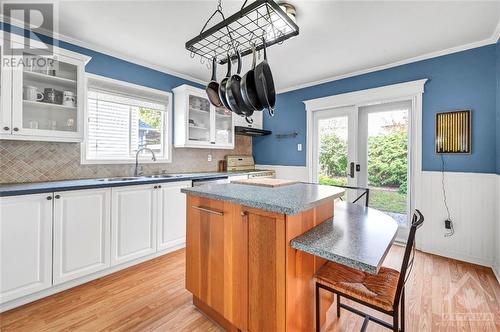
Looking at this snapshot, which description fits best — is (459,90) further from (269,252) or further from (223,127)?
(223,127)

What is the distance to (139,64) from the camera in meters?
3.12

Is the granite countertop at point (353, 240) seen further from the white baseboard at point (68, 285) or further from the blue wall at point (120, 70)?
the blue wall at point (120, 70)

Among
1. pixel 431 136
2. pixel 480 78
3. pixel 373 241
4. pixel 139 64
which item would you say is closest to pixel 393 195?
pixel 431 136

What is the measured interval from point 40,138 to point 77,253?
3.69ft

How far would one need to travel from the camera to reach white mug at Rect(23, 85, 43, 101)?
7.02 ft

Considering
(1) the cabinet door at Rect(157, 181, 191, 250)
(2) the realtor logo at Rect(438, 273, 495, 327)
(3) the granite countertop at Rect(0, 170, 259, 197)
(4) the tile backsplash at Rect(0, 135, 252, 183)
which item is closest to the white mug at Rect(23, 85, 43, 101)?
(4) the tile backsplash at Rect(0, 135, 252, 183)

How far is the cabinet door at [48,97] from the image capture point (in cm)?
206

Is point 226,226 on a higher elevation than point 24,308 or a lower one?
higher

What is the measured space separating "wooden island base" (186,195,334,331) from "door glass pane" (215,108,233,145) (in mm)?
2294

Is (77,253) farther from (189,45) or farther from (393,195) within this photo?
(393,195)

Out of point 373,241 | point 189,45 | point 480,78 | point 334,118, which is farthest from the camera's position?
point 334,118

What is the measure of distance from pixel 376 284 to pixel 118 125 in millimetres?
3151

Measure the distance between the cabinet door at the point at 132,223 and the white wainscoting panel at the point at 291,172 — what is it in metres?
2.50

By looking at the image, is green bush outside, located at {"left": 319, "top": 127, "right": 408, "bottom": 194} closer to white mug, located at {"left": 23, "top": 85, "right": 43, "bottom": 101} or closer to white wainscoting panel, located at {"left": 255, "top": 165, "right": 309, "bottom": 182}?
white wainscoting panel, located at {"left": 255, "top": 165, "right": 309, "bottom": 182}
